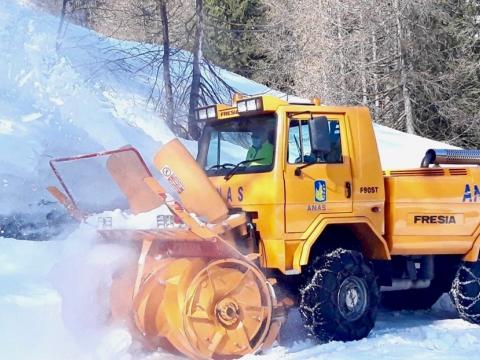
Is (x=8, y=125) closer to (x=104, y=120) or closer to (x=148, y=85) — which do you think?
(x=104, y=120)

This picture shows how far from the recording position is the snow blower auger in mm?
6859

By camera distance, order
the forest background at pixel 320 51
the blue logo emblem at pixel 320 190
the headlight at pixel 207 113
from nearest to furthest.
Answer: the blue logo emblem at pixel 320 190 → the headlight at pixel 207 113 → the forest background at pixel 320 51

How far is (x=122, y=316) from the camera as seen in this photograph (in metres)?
7.31

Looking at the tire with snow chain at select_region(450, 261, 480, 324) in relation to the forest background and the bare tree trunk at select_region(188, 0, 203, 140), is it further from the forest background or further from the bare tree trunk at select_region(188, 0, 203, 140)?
the bare tree trunk at select_region(188, 0, 203, 140)

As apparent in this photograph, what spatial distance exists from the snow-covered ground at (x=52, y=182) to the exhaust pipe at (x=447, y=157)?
6.81ft

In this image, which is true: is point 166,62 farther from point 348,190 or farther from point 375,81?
point 375,81

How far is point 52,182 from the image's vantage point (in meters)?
13.4

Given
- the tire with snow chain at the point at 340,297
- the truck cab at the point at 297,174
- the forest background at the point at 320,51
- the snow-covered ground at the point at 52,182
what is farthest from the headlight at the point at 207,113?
the forest background at the point at 320,51

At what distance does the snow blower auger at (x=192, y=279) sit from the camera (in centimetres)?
686

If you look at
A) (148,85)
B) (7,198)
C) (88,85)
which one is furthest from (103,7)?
(7,198)

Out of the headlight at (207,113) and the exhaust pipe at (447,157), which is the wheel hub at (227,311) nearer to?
the headlight at (207,113)

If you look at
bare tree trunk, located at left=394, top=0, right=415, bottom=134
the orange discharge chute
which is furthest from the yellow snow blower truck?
bare tree trunk, located at left=394, top=0, right=415, bottom=134

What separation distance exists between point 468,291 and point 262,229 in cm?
325

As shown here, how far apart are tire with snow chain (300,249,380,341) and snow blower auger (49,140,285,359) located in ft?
1.15
